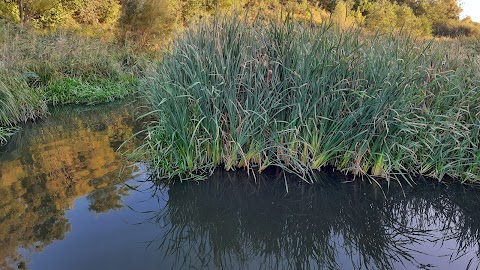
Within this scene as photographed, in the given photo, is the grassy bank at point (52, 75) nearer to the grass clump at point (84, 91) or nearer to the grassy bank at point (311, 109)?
the grass clump at point (84, 91)

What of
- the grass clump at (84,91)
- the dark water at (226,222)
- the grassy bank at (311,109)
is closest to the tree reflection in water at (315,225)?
the dark water at (226,222)

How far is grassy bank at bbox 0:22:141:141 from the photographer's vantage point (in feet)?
20.2

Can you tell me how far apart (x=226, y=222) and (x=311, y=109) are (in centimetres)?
145

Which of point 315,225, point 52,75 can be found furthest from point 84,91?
point 315,225

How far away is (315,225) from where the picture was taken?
284cm

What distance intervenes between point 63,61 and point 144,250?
25.3 ft

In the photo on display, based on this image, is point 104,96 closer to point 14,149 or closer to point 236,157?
point 14,149

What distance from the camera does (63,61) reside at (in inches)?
345

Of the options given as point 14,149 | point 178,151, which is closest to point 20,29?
point 14,149

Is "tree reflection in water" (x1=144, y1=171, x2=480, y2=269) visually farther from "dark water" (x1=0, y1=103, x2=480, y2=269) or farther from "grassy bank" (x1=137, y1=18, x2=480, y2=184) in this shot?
"grassy bank" (x1=137, y1=18, x2=480, y2=184)

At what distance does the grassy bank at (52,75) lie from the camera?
20.2 ft

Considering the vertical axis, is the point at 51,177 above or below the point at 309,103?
below

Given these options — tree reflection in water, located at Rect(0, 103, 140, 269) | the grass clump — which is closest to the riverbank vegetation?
tree reflection in water, located at Rect(0, 103, 140, 269)

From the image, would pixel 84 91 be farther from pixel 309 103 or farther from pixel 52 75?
pixel 309 103
